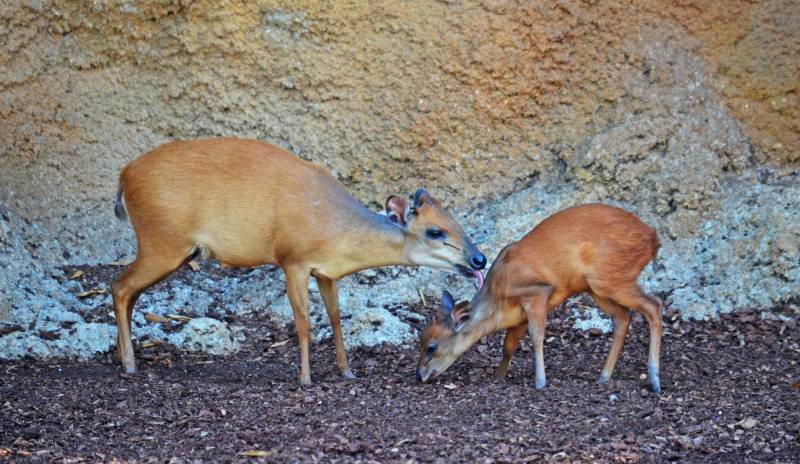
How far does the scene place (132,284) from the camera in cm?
823

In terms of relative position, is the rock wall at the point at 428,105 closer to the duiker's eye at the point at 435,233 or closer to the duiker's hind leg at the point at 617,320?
the duiker's hind leg at the point at 617,320

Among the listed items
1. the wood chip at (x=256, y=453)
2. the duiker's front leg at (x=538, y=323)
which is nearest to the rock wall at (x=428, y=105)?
the duiker's front leg at (x=538, y=323)

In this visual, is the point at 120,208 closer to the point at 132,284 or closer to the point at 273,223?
the point at 132,284

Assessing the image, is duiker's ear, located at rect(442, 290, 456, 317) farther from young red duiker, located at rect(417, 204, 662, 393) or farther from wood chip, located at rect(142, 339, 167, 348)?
wood chip, located at rect(142, 339, 167, 348)

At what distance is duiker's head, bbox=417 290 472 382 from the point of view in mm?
7992

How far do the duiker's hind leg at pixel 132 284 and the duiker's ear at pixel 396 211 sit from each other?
4.84 ft

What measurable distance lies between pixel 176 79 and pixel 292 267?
112 inches

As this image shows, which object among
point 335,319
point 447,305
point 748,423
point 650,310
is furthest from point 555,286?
point 748,423

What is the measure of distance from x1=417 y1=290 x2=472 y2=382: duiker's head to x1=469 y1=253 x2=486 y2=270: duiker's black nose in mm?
362

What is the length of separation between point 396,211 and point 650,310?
1.85 metres

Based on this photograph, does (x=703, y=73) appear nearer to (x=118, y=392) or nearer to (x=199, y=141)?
(x=199, y=141)

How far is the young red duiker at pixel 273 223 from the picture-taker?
315 inches

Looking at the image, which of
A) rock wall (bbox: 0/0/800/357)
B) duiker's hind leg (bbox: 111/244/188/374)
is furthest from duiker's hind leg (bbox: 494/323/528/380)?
duiker's hind leg (bbox: 111/244/188/374)

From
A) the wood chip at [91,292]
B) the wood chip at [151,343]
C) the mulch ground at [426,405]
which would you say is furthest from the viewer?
the wood chip at [91,292]
